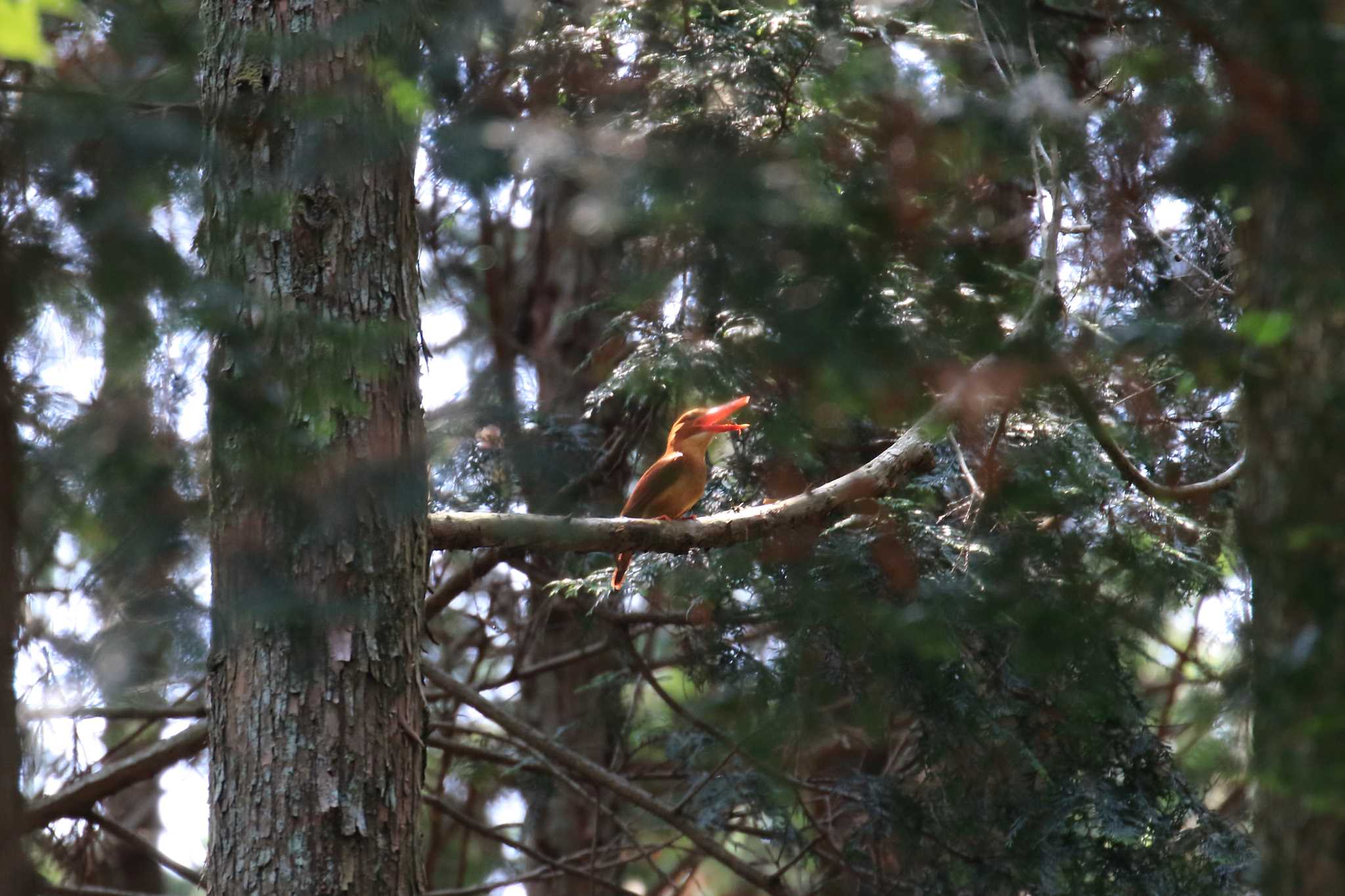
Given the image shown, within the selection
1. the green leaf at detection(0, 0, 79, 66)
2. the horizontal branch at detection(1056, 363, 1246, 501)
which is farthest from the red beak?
the green leaf at detection(0, 0, 79, 66)

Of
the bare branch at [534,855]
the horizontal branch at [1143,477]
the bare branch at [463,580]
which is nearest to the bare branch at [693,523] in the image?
the horizontal branch at [1143,477]

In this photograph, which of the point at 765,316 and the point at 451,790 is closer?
the point at 765,316

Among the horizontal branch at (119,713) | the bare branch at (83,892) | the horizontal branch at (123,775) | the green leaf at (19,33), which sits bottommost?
the green leaf at (19,33)

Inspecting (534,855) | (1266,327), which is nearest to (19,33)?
(1266,327)

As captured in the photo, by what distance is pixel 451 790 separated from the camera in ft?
24.7

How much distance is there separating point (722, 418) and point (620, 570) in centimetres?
74

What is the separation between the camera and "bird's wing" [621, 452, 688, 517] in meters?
5.39

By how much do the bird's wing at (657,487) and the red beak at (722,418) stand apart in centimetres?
25

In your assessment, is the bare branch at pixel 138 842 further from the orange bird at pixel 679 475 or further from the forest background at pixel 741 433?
the orange bird at pixel 679 475

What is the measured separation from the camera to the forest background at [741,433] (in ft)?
6.66

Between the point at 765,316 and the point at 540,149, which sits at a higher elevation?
the point at 540,149

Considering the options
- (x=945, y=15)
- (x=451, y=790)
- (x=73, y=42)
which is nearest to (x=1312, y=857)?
(x=945, y=15)

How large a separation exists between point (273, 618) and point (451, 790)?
4666 millimetres

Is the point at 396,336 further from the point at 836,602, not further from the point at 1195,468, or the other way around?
the point at 1195,468
